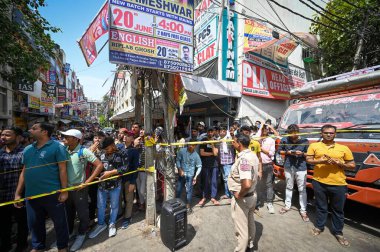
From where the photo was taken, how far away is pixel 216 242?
3137 mm

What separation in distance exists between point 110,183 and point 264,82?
8.71 metres

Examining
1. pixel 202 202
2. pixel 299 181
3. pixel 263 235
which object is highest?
pixel 299 181

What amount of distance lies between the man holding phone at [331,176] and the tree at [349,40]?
7.89 metres

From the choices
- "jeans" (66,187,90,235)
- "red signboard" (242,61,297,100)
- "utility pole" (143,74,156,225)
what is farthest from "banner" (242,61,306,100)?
"jeans" (66,187,90,235)

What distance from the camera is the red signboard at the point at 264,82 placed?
8.92m

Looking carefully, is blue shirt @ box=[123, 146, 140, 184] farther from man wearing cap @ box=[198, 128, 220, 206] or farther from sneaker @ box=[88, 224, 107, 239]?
man wearing cap @ box=[198, 128, 220, 206]

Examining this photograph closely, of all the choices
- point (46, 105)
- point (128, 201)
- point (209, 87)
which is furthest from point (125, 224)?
point (46, 105)

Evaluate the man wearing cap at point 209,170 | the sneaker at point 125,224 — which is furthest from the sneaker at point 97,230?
the man wearing cap at point 209,170

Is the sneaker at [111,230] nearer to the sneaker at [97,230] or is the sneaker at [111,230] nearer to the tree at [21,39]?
the sneaker at [97,230]

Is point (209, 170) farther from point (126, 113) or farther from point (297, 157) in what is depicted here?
point (126, 113)

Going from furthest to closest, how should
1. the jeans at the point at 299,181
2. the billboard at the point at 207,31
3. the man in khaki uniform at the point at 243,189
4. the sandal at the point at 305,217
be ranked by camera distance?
the billboard at the point at 207,31
the jeans at the point at 299,181
the sandal at the point at 305,217
the man in khaki uniform at the point at 243,189

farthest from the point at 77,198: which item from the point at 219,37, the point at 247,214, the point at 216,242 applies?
the point at 219,37

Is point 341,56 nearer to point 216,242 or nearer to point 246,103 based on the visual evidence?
point 246,103

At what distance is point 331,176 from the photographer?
3.07m
